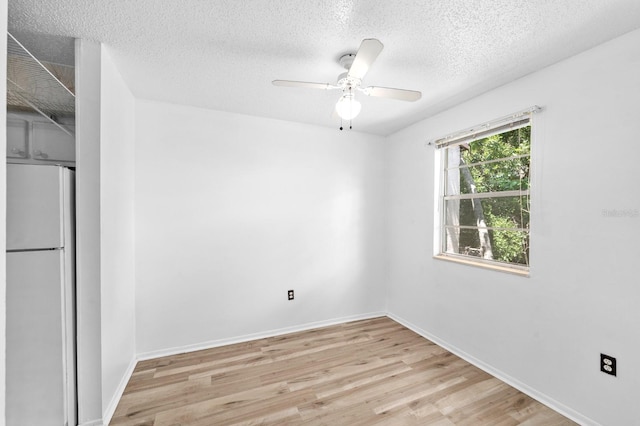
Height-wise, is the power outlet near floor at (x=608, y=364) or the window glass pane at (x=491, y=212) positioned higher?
the window glass pane at (x=491, y=212)

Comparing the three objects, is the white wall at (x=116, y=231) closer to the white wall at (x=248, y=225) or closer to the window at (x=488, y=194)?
the white wall at (x=248, y=225)

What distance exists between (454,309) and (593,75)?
211cm

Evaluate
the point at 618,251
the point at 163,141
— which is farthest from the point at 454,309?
the point at 163,141

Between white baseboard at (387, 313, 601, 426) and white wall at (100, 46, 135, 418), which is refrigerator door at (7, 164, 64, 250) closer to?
white wall at (100, 46, 135, 418)

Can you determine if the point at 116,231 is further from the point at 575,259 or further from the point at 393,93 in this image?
the point at 575,259

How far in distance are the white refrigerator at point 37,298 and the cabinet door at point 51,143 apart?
0.97m

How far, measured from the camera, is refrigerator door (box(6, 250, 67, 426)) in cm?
161

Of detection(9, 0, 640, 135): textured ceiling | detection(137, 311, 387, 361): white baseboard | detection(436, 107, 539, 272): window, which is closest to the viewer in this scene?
detection(9, 0, 640, 135): textured ceiling

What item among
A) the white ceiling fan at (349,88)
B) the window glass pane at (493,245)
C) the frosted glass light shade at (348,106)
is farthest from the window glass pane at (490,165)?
the frosted glass light shade at (348,106)

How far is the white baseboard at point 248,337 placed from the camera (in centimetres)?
268

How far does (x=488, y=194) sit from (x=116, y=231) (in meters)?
3.12

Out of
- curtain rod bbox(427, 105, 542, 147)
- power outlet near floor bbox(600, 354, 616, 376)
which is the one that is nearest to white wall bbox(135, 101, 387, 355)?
curtain rod bbox(427, 105, 542, 147)

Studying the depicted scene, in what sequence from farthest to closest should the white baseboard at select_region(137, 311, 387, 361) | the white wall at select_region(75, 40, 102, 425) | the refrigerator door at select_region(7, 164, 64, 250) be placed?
1. the white baseboard at select_region(137, 311, 387, 361)
2. the white wall at select_region(75, 40, 102, 425)
3. the refrigerator door at select_region(7, 164, 64, 250)

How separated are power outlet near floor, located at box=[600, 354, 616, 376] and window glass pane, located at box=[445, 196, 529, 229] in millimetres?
945
